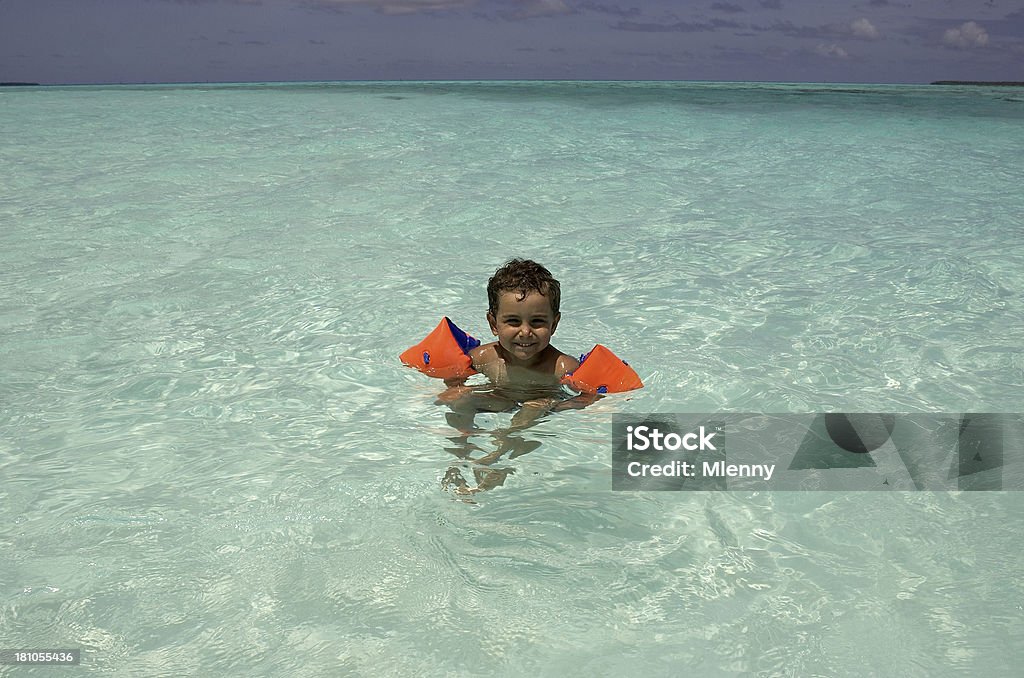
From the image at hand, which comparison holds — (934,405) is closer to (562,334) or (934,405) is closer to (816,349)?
(816,349)

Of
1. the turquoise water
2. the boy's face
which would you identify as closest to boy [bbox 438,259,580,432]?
the boy's face

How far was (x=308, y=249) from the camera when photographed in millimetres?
5773

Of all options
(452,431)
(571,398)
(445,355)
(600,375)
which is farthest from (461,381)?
(600,375)

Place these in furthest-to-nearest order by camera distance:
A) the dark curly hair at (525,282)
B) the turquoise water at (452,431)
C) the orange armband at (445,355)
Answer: the orange armband at (445,355) < the dark curly hair at (525,282) < the turquoise water at (452,431)

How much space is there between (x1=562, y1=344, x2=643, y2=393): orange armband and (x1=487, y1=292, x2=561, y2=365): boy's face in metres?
0.18

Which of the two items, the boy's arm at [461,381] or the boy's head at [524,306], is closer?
the boy's head at [524,306]

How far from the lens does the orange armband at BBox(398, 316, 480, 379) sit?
3.26 m

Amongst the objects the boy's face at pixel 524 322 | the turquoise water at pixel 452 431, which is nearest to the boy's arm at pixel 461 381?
the turquoise water at pixel 452 431

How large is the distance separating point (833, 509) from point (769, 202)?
5555mm

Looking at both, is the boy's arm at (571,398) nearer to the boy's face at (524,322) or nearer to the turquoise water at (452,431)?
the turquoise water at (452,431)

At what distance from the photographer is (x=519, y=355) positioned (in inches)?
117

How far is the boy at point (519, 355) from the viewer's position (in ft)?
9.36

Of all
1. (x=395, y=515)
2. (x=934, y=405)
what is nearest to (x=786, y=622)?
(x=395, y=515)

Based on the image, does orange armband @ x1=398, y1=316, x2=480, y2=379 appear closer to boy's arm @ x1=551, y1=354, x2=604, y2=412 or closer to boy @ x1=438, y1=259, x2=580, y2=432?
boy @ x1=438, y1=259, x2=580, y2=432
